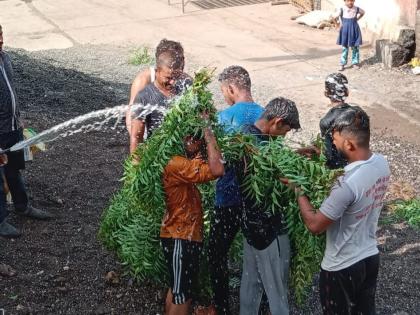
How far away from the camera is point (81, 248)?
5770mm

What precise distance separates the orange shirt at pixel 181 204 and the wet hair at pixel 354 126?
87 cm

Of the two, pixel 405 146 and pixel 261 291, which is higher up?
pixel 261 291

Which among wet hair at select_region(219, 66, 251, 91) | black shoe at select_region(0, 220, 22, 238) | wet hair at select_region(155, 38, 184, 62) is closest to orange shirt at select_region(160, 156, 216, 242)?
wet hair at select_region(219, 66, 251, 91)

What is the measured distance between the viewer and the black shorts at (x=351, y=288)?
3.87 m

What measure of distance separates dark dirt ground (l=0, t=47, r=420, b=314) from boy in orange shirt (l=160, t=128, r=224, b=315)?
2.03ft

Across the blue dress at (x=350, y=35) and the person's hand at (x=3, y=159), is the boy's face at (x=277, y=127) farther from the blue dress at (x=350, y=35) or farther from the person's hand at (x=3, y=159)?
the blue dress at (x=350, y=35)

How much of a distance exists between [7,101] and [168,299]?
2292mm

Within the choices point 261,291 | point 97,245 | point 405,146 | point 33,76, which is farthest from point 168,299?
point 33,76

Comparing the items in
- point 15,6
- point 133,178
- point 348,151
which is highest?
point 348,151

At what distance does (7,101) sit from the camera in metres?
5.73

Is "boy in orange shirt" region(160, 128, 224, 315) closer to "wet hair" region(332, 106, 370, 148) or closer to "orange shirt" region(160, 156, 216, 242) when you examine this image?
"orange shirt" region(160, 156, 216, 242)

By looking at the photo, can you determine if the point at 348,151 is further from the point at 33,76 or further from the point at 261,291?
the point at 33,76

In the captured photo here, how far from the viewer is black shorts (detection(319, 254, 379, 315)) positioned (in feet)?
12.7

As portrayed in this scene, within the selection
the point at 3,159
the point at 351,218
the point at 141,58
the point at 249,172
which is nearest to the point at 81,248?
the point at 3,159
